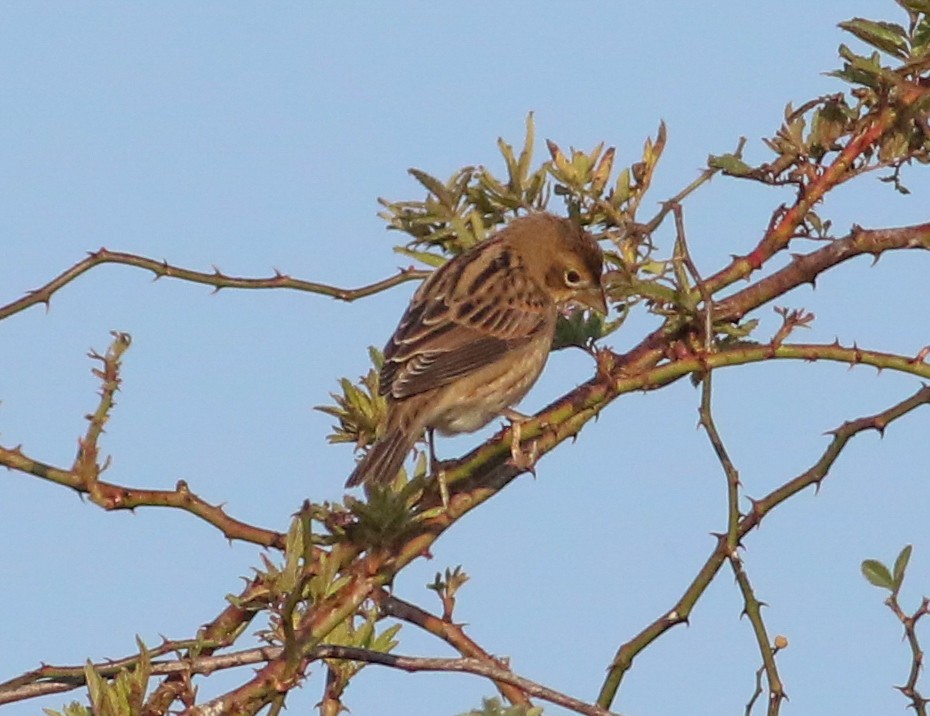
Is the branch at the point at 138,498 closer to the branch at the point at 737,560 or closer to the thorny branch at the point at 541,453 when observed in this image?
the thorny branch at the point at 541,453

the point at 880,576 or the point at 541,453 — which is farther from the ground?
the point at 541,453

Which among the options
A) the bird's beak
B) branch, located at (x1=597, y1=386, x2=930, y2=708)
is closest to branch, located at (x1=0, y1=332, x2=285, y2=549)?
branch, located at (x1=597, y1=386, x2=930, y2=708)

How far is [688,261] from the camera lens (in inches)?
155

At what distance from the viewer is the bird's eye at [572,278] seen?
7047mm

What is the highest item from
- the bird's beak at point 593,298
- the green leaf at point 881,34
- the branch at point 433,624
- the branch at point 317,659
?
the bird's beak at point 593,298

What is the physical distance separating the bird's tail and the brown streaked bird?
1.14m

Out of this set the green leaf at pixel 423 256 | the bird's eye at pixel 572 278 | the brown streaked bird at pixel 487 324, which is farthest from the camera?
the bird's eye at pixel 572 278

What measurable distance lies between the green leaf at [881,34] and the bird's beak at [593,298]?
4.21 feet

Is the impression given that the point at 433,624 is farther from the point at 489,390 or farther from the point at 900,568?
the point at 489,390

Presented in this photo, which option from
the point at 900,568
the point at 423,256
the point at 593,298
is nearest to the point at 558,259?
the point at 593,298

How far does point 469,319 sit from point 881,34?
332 cm

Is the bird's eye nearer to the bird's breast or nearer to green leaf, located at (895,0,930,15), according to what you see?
the bird's breast

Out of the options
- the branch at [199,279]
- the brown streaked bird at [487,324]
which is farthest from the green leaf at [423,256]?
the brown streaked bird at [487,324]

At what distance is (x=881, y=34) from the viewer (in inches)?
164
